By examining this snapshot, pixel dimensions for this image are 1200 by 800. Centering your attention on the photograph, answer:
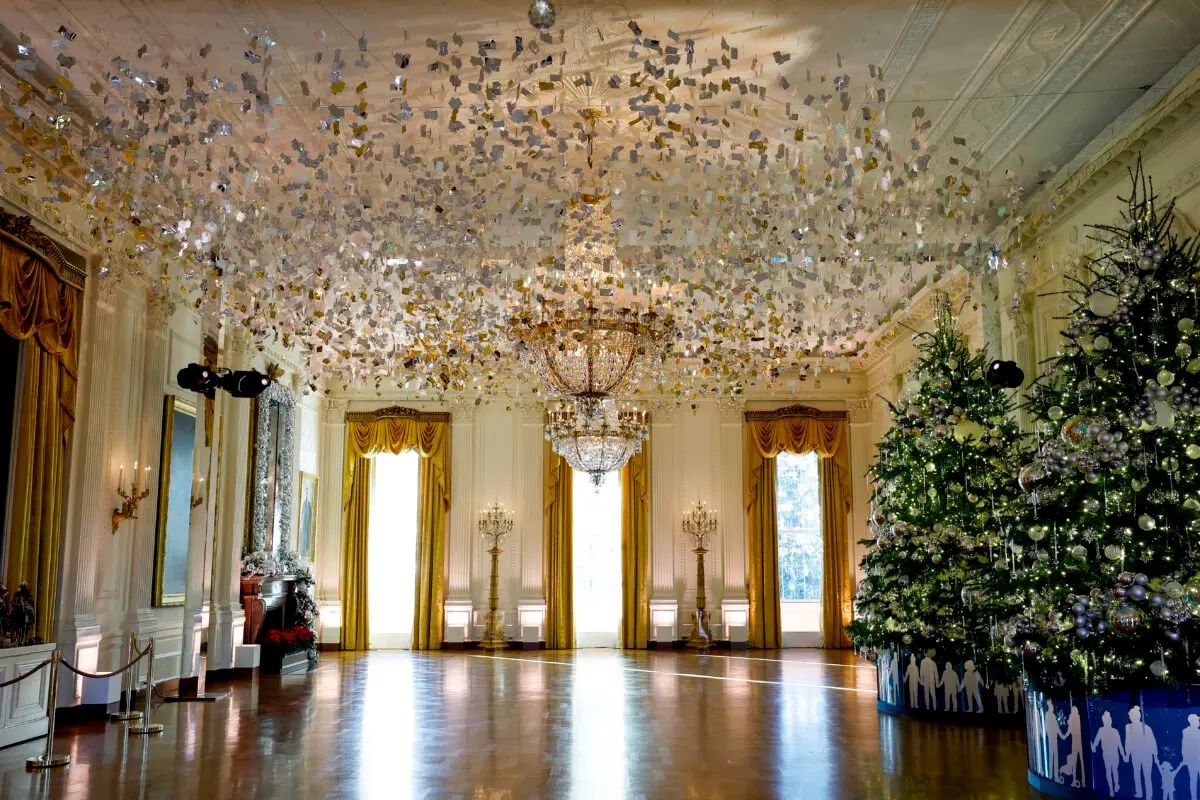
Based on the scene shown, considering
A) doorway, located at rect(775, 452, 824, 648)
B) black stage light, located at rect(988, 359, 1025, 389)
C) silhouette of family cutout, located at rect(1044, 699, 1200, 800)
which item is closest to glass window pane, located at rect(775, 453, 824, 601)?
doorway, located at rect(775, 452, 824, 648)

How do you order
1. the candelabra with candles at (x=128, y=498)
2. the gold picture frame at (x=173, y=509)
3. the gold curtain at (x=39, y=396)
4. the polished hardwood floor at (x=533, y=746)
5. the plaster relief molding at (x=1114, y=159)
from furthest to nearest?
1. the gold picture frame at (x=173, y=509)
2. the candelabra with candles at (x=128, y=498)
3. the gold curtain at (x=39, y=396)
4. the plaster relief molding at (x=1114, y=159)
5. the polished hardwood floor at (x=533, y=746)

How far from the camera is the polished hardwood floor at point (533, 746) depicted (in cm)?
537

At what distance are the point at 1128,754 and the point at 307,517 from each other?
1204cm

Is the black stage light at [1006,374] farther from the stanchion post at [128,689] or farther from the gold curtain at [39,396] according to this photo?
the gold curtain at [39,396]

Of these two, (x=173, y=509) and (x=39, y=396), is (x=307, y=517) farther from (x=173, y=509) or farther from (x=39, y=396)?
(x=39, y=396)

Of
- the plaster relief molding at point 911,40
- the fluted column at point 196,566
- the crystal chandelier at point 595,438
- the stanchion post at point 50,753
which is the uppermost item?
the plaster relief molding at point 911,40

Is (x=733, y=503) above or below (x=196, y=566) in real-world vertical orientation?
above

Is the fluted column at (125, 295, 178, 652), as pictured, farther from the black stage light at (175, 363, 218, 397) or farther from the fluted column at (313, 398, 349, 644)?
the fluted column at (313, 398, 349, 644)

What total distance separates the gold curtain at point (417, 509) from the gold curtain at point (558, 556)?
160 centimetres

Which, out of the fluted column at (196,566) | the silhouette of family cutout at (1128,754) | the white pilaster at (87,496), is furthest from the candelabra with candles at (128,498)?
the silhouette of family cutout at (1128,754)

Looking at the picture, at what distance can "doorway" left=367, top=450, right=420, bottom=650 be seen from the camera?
1546 centimetres

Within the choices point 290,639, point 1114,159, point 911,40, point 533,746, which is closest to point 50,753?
point 533,746

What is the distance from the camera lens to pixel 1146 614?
188 inches

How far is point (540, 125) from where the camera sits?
691 cm
